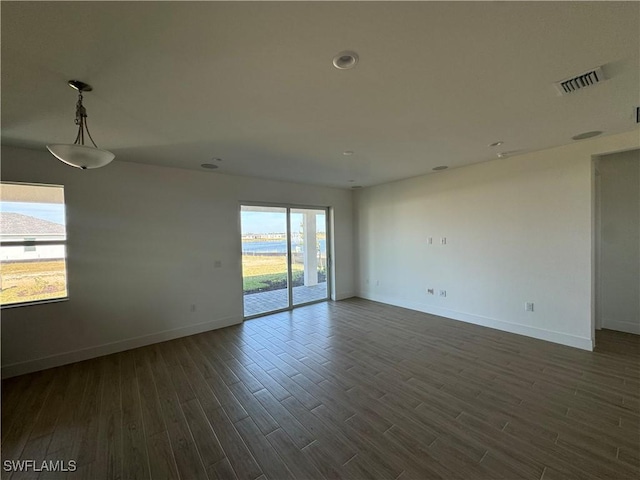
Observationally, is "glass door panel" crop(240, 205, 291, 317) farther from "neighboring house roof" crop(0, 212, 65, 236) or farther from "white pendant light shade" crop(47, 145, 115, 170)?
"white pendant light shade" crop(47, 145, 115, 170)

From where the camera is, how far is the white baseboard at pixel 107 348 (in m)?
3.06

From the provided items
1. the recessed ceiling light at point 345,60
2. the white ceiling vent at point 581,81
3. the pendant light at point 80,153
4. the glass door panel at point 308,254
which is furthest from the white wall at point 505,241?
the pendant light at point 80,153

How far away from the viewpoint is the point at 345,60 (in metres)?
1.62

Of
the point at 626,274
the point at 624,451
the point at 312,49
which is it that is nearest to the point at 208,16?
the point at 312,49

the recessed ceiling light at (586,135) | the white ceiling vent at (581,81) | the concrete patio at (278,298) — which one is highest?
the recessed ceiling light at (586,135)

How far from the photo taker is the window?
3.06 meters

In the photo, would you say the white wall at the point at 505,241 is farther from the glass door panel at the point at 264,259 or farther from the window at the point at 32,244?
the window at the point at 32,244

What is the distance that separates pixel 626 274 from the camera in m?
3.92

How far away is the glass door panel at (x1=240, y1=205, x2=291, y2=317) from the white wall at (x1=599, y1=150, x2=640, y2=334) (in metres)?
5.46

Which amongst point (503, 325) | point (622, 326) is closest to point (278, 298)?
point (503, 325)

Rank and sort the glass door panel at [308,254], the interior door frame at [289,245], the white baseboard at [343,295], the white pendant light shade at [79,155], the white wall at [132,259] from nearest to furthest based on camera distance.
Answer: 1. the white pendant light shade at [79,155]
2. the white wall at [132,259]
3. the interior door frame at [289,245]
4. the glass door panel at [308,254]
5. the white baseboard at [343,295]

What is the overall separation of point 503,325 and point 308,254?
12.7 ft

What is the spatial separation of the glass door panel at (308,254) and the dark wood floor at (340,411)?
2129 mm

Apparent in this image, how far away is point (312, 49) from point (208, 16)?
0.57 m
